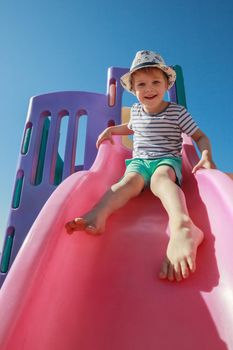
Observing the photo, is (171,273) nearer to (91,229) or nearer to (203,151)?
(91,229)

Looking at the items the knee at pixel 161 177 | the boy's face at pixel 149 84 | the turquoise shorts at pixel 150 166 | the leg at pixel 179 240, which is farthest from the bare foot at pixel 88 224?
the boy's face at pixel 149 84

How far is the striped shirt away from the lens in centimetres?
183

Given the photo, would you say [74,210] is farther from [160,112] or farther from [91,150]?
[91,150]

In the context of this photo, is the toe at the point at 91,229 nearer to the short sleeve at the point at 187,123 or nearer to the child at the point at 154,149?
the child at the point at 154,149

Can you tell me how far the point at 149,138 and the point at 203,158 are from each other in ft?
1.43

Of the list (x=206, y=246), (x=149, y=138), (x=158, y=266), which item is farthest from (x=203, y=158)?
(x=158, y=266)

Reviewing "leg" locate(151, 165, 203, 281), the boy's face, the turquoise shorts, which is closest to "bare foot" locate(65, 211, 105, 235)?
"leg" locate(151, 165, 203, 281)

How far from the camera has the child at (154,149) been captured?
3.77 ft

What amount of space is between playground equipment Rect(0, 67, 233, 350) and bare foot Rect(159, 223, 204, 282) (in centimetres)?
4

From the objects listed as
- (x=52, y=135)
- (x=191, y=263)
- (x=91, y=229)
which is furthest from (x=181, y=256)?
(x=52, y=135)

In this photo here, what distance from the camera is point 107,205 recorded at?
4.09 feet

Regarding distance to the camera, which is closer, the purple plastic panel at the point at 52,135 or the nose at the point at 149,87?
the nose at the point at 149,87

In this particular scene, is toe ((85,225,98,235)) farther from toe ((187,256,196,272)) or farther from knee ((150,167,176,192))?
knee ((150,167,176,192))

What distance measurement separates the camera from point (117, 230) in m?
1.25
